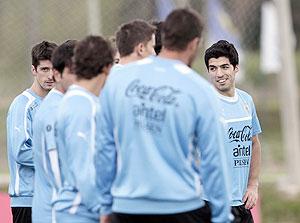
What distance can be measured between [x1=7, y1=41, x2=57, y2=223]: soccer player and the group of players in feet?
3.99

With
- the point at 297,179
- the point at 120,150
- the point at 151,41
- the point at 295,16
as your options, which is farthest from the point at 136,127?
the point at 295,16

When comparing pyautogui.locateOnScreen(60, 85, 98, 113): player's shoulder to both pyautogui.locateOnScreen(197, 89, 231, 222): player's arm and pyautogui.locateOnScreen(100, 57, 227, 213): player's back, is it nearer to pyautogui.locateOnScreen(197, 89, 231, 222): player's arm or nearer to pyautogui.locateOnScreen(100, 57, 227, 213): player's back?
pyautogui.locateOnScreen(100, 57, 227, 213): player's back

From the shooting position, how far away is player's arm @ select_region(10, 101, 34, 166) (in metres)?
8.58

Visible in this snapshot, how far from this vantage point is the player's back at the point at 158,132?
646 centimetres

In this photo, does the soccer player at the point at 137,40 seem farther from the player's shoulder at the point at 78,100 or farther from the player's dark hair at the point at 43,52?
the player's dark hair at the point at 43,52

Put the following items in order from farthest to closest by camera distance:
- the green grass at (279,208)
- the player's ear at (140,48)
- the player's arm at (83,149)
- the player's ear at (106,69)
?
the green grass at (279,208)
the player's ear at (140,48)
the player's ear at (106,69)
the player's arm at (83,149)

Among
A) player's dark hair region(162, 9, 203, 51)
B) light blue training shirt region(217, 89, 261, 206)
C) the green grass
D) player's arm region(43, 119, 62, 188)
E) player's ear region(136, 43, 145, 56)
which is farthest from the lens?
the green grass

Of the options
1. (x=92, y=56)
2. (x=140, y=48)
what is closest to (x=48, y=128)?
(x=92, y=56)

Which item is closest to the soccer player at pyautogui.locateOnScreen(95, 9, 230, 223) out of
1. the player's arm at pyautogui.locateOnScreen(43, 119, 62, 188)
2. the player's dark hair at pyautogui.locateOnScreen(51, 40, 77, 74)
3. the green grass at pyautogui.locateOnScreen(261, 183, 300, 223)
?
the player's arm at pyautogui.locateOnScreen(43, 119, 62, 188)

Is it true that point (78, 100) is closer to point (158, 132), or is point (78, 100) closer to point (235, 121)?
point (158, 132)

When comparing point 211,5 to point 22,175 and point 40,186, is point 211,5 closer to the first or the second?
point 22,175

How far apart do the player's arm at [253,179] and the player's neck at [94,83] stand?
235cm

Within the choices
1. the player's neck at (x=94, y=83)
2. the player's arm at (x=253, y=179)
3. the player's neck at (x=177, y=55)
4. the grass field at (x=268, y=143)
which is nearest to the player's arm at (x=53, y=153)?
the player's neck at (x=94, y=83)

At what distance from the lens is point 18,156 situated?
28.2 feet
